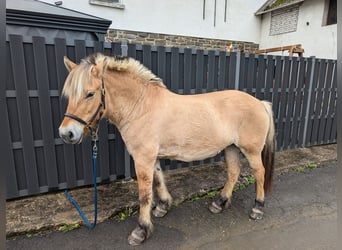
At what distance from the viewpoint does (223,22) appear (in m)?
8.96

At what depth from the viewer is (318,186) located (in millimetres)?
3250

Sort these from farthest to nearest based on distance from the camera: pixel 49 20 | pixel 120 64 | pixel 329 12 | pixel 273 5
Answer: pixel 273 5
pixel 329 12
pixel 49 20
pixel 120 64

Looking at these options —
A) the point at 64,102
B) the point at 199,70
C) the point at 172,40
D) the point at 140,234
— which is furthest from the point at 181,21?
the point at 140,234

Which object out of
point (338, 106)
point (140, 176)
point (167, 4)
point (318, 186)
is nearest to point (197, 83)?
point (140, 176)

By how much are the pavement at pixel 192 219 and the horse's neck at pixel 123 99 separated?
109 centimetres

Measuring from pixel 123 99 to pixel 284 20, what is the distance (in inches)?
368

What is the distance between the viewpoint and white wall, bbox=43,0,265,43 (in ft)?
23.9

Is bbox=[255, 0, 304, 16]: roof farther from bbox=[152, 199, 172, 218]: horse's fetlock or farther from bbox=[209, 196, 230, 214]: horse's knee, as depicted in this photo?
bbox=[152, 199, 172, 218]: horse's fetlock

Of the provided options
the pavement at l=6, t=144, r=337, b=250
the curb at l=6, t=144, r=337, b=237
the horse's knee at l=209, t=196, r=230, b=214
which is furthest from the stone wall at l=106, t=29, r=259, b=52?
the horse's knee at l=209, t=196, r=230, b=214

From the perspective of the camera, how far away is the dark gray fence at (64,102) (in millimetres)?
2520

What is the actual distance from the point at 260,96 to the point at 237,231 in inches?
98.7

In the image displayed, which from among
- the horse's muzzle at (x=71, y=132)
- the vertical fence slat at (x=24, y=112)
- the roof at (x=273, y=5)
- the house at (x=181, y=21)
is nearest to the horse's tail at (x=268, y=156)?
the horse's muzzle at (x=71, y=132)

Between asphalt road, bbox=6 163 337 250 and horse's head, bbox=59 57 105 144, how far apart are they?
3.42 feet

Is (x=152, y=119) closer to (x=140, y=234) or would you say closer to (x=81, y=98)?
(x=81, y=98)
